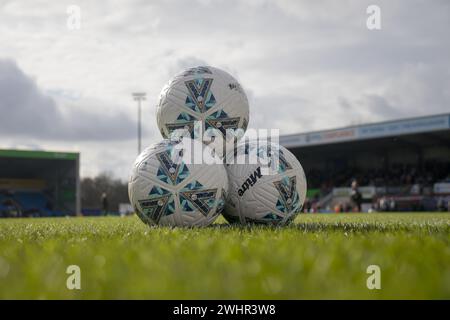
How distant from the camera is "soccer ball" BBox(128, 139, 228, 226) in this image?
18.0ft

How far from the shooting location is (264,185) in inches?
238

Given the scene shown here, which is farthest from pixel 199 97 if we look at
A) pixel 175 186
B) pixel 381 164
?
pixel 381 164

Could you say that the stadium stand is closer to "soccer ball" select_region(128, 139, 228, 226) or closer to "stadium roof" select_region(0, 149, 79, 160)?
"stadium roof" select_region(0, 149, 79, 160)

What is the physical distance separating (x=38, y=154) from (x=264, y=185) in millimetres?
35501

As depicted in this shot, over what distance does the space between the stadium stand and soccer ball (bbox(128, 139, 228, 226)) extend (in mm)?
25395

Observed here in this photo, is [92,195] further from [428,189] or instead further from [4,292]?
[4,292]

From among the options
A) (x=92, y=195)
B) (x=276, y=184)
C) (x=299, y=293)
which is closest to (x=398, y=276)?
(x=299, y=293)

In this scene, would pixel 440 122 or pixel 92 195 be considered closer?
pixel 440 122

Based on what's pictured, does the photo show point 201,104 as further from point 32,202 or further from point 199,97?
point 32,202

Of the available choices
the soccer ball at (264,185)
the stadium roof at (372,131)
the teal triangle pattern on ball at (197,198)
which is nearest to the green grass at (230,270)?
the teal triangle pattern on ball at (197,198)

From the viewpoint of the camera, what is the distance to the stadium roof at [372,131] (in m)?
29.7

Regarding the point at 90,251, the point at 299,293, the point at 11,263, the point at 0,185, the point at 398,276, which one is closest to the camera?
the point at 299,293

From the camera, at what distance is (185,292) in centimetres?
199
